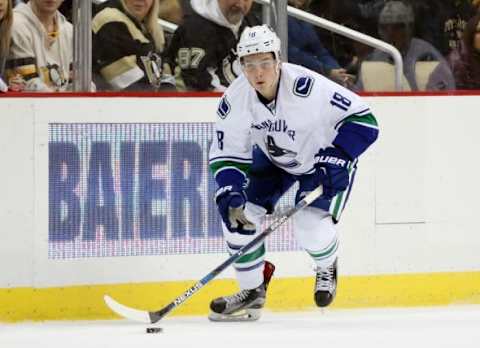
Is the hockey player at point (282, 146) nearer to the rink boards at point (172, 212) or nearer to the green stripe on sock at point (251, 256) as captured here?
the green stripe on sock at point (251, 256)

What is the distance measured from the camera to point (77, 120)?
5.74 m

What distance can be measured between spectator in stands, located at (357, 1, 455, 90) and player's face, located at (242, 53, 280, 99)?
3.65 feet

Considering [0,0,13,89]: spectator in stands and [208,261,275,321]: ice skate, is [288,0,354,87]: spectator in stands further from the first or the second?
[0,0,13,89]: spectator in stands

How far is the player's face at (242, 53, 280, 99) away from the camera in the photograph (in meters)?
5.19

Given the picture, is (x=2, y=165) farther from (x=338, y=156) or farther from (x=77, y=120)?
(x=338, y=156)

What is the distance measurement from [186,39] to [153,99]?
30 centimetres

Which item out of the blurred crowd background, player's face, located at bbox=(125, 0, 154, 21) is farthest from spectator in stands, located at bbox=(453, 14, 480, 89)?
player's face, located at bbox=(125, 0, 154, 21)

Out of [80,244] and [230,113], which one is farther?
[80,244]

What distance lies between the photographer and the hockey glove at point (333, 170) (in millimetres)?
5273

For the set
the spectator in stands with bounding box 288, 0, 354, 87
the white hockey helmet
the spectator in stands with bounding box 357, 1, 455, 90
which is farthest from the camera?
the spectator in stands with bounding box 357, 1, 455, 90

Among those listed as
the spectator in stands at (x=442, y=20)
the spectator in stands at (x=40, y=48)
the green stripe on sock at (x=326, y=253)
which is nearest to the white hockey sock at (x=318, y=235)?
the green stripe on sock at (x=326, y=253)

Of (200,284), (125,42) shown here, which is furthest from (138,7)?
(200,284)

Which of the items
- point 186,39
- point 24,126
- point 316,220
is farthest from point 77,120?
point 316,220

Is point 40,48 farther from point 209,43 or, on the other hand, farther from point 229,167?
point 229,167
